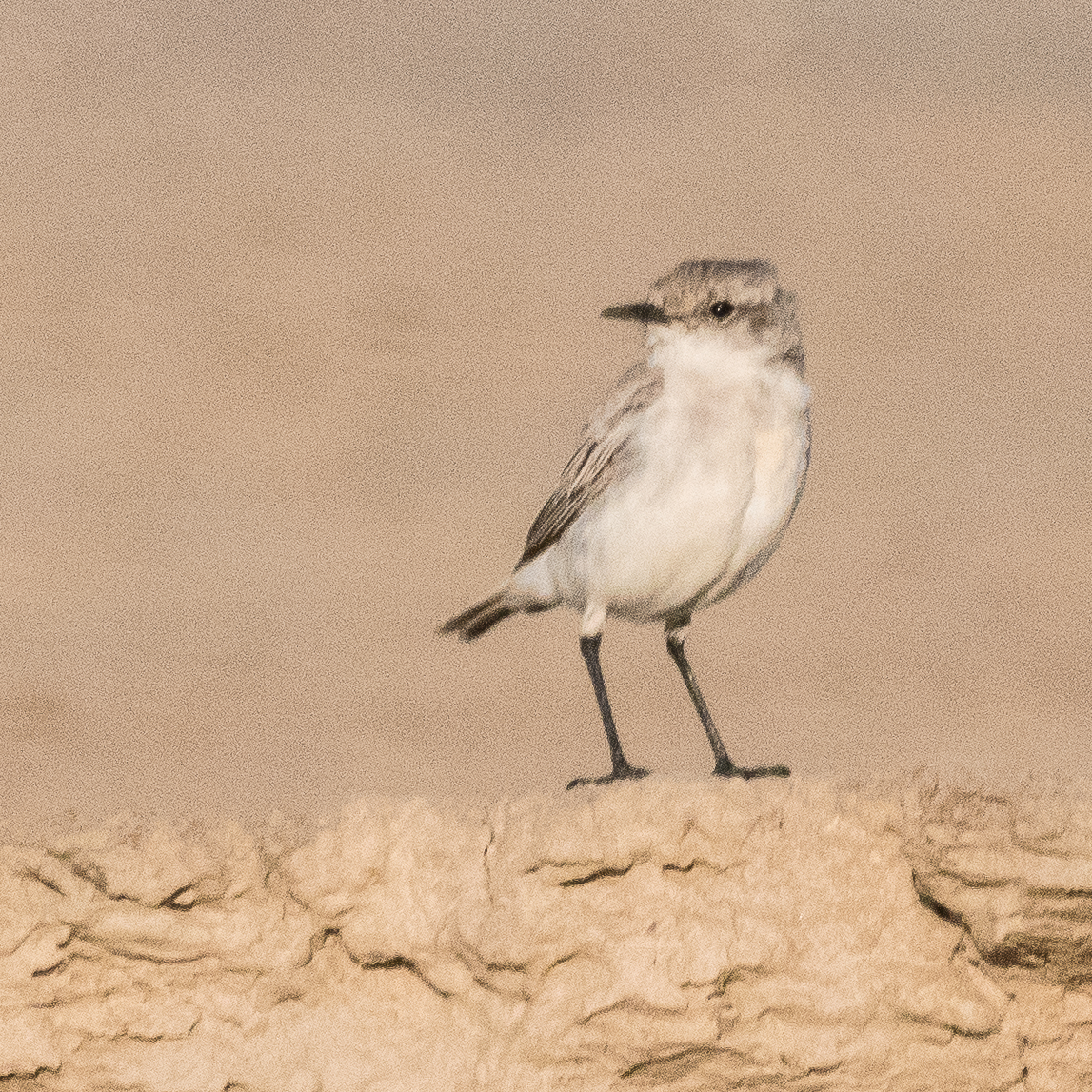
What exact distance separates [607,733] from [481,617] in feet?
4.00

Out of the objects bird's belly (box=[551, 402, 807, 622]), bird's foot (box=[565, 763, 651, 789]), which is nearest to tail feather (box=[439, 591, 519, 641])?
bird's belly (box=[551, 402, 807, 622])

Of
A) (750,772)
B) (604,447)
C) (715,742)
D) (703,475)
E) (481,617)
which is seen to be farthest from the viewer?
(481,617)

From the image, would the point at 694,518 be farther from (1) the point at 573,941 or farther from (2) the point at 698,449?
(1) the point at 573,941

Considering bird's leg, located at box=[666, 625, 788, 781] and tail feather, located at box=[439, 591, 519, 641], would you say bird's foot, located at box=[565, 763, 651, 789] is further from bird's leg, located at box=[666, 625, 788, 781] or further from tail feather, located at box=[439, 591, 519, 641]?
tail feather, located at box=[439, 591, 519, 641]

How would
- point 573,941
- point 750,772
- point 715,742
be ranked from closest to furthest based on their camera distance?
point 573,941 < point 750,772 < point 715,742

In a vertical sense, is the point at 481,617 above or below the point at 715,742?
above

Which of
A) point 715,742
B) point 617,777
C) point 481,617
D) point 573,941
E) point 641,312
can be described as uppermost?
point 641,312

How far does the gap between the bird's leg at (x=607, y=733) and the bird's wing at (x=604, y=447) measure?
1.75 ft

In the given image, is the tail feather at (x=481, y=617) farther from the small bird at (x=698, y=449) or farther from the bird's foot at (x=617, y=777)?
the bird's foot at (x=617, y=777)

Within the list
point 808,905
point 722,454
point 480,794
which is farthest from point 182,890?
point 722,454

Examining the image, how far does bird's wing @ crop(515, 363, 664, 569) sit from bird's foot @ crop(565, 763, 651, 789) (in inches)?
45.3

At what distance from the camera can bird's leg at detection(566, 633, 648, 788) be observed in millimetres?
7832

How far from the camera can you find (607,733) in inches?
331

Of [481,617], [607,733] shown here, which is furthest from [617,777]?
[481,617]
